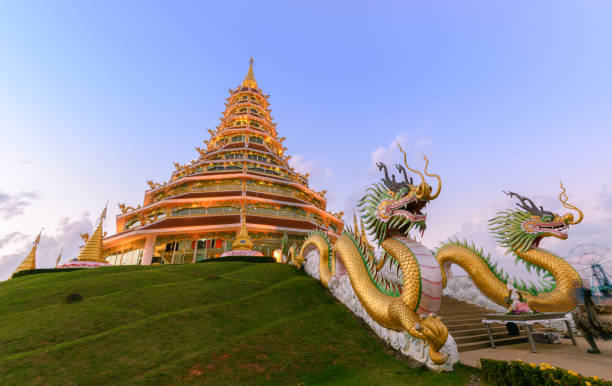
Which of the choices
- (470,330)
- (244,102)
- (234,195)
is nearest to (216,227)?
(234,195)

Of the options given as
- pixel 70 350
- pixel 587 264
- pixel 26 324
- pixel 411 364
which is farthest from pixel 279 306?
pixel 587 264

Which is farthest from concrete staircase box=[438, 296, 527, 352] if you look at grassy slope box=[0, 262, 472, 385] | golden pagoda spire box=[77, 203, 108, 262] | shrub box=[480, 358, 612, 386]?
golden pagoda spire box=[77, 203, 108, 262]

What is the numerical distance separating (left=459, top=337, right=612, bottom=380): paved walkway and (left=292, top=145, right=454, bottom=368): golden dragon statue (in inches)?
63.9

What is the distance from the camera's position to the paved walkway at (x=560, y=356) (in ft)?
19.2

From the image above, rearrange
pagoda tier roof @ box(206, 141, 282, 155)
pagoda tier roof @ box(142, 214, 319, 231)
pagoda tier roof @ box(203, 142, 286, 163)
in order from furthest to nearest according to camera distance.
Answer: pagoda tier roof @ box(206, 141, 282, 155)
pagoda tier roof @ box(203, 142, 286, 163)
pagoda tier roof @ box(142, 214, 319, 231)

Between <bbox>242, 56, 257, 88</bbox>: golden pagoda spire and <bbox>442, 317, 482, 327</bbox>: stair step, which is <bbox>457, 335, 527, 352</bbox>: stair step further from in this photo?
<bbox>242, 56, 257, 88</bbox>: golden pagoda spire

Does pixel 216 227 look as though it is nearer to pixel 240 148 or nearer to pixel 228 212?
pixel 228 212

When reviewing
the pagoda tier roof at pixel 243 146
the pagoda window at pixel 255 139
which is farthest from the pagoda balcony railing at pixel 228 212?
the pagoda window at pixel 255 139

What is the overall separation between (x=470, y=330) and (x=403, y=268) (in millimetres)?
4624

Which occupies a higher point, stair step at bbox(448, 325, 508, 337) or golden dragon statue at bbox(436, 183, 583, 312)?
golden dragon statue at bbox(436, 183, 583, 312)

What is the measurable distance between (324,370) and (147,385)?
3.63 metres

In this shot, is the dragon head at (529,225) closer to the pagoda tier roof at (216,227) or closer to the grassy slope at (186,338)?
the grassy slope at (186,338)

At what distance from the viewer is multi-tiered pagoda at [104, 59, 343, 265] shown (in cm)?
2338

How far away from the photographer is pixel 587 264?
27.0ft
